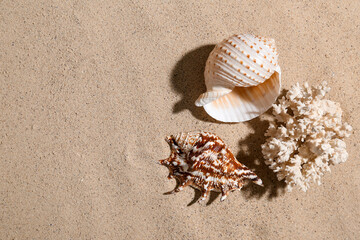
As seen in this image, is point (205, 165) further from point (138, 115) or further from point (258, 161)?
point (138, 115)

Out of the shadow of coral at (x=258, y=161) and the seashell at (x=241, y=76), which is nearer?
the seashell at (x=241, y=76)

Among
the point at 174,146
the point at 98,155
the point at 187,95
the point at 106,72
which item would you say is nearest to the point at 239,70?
Result: the point at 187,95

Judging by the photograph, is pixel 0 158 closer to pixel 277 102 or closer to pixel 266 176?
pixel 266 176

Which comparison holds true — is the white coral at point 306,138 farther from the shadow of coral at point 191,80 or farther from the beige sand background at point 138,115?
the shadow of coral at point 191,80

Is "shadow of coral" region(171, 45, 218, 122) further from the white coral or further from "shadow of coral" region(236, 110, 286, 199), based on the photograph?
the white coral

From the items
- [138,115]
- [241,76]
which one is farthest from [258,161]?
[138,115]

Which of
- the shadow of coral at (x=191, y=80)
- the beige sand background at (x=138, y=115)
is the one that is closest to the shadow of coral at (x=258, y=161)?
the beige sand background at (x=138, y=115)

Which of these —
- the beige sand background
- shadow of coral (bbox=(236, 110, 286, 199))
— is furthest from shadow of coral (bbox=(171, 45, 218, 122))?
shadow of coral (bbox=(236, 110, 286, 199))
